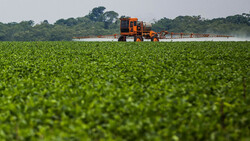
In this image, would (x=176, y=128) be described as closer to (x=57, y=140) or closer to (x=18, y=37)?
(x=57, y=140)

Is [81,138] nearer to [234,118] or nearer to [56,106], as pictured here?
[56,106]

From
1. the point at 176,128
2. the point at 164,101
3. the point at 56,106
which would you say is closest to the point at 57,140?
the point at 56,106

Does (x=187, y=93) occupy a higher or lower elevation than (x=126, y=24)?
lower

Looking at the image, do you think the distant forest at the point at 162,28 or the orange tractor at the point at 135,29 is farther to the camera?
the distant forest at the point at 162,28

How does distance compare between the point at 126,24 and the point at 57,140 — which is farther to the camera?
the point at 126,24

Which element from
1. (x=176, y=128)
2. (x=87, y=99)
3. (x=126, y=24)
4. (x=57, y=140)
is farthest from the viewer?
(x=126, y=24)

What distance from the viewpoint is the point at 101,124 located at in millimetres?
5730

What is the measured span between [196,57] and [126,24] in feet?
69.8

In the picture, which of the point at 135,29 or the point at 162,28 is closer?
the point at 135,29

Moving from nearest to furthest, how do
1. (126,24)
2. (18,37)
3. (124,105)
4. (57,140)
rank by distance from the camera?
(57,140), (124,105), (126,24), (18,37)

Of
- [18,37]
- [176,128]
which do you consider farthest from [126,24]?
[18,37]

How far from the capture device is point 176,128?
5.48 meters

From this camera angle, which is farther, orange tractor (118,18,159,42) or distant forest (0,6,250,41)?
distant forest (0,6,250,41)

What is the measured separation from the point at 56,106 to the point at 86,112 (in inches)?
34.6
